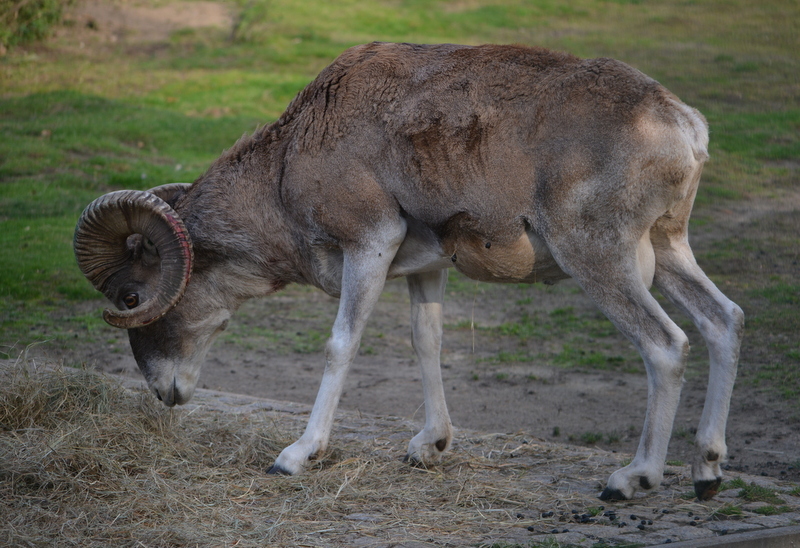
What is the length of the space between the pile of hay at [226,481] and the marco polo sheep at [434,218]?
1.10 ft

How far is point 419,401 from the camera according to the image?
29.1 feet

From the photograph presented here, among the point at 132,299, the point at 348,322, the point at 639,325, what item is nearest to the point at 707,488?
the point at 639,325

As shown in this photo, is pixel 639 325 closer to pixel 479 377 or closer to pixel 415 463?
pixel 415 463

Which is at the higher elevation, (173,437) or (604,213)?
(604,213)

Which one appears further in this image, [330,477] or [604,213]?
[330,477]

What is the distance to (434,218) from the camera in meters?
6.11

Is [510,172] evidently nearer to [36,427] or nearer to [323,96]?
[323,96]

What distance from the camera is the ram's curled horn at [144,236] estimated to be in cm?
650

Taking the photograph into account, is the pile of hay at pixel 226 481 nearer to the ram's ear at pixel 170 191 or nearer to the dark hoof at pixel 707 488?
the dark hoof at pixel 707 488

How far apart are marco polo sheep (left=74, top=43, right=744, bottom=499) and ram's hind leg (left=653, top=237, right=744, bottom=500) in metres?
0.01

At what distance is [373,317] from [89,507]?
688 cm

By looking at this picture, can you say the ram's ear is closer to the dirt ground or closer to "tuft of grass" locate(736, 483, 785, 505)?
the dirt ground

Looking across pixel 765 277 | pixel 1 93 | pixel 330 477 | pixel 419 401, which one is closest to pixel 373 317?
pixel 419 401

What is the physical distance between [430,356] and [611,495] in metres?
1.75
